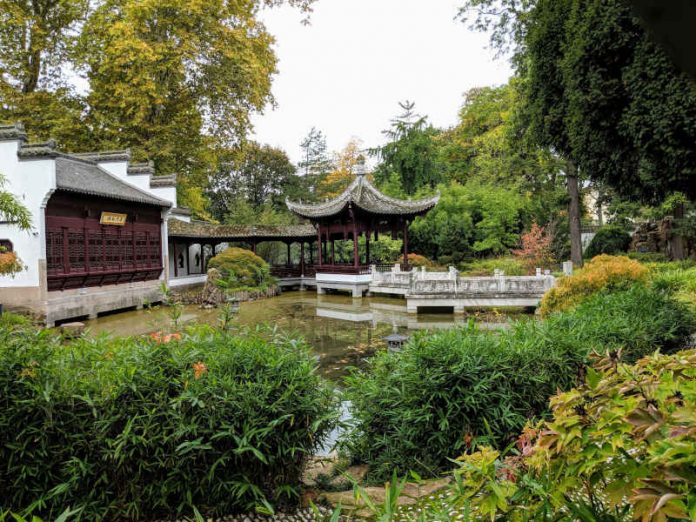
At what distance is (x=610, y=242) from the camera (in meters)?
22.9

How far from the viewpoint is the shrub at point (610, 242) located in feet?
75.2

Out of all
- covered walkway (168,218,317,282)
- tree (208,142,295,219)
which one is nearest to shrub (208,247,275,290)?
covered walkway (168,218,317,282)

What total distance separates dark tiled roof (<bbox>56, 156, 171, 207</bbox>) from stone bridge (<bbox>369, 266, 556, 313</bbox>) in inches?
398

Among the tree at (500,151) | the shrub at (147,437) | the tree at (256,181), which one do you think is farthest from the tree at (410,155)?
the shrub at (147,437)

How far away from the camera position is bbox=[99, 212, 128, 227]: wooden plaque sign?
15.2 meters

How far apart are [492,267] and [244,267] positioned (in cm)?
1143

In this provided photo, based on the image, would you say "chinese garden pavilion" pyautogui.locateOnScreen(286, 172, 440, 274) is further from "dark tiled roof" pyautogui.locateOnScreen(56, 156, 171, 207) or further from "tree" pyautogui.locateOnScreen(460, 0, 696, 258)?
"tree" pyautogui.locateOnScreen(460, 0, 696, 258)

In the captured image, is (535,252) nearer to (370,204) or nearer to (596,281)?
(370,204)

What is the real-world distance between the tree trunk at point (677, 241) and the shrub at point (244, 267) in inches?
657

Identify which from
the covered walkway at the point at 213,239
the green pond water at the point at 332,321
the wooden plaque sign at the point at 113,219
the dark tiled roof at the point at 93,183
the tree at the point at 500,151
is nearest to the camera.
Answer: the green pond water at the point at 332,321

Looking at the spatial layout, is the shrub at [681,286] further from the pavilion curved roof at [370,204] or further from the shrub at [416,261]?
the shrub at [416,261]

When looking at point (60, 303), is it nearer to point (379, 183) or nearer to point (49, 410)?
point (49, 410)

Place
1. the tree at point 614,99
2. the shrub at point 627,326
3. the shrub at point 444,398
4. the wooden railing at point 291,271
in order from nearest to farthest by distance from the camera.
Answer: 1. the shrub at point 444,398
2. the shrub at point 627,326
3. the tree at point 614,99
4. the wooden railing at point 291,271

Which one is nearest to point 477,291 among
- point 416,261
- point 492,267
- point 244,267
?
point 492,267
